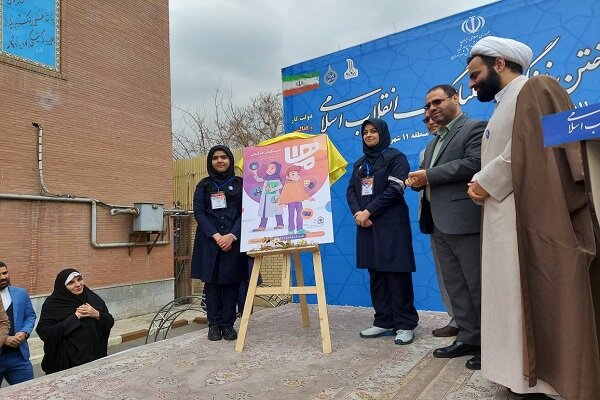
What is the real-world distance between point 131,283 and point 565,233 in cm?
909

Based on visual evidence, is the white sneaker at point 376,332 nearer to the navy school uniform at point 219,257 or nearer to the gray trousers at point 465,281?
the gray trousers at point 465,281

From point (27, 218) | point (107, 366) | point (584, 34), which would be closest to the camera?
point (107, 366)

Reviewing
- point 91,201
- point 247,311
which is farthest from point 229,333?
point 91,201

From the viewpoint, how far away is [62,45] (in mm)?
8258

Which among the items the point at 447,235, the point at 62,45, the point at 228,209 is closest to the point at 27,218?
the point at 62,45

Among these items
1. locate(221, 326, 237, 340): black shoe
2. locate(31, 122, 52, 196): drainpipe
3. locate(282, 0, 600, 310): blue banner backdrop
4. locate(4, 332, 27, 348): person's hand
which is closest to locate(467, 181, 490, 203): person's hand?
locate(221, 326, 237, 340): black shoe

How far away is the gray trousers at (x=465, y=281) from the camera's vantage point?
2.37 m

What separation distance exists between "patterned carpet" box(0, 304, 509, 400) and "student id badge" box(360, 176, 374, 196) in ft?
3.26

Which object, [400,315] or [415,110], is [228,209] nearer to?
[400,315]

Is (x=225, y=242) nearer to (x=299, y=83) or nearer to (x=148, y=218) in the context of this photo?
(x=299, y=83)

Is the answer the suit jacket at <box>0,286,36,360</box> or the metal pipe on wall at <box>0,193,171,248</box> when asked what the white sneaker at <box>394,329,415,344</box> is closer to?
the suit jacket at <box>0,286,36,360</box>

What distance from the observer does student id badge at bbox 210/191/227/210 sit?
3.33 m

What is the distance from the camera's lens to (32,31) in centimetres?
771

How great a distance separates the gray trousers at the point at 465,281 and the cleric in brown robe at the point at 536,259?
17.5 inches
